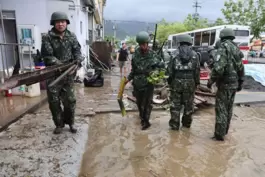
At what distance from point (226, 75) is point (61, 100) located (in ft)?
9.01

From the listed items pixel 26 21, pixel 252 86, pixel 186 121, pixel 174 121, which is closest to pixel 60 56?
pixel 174 121

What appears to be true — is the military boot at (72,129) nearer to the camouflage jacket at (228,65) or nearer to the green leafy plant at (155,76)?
the green leafy plant at (155,76)

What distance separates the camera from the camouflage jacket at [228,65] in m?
3.88

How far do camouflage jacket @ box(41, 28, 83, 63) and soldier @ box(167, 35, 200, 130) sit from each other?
1.70 metres

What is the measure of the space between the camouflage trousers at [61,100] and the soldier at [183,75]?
1.80 metres

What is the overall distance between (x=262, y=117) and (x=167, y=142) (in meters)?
3.07

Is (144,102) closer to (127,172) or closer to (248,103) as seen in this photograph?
(127,172)

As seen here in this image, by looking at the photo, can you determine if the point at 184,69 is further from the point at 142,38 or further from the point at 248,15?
the point at 248,15

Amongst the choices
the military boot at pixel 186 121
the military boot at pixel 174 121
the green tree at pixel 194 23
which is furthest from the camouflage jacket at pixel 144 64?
the green tree at pixel 194 23

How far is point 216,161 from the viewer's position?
341 cm

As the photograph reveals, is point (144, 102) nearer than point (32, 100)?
Yes

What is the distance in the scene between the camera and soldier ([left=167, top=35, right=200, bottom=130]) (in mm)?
4234

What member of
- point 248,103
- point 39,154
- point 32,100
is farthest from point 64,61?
point 248,103

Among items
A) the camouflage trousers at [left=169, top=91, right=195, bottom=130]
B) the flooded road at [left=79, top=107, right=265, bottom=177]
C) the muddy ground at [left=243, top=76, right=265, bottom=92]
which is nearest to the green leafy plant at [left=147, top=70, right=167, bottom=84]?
the camouflage trousers at [left=169, top=91, right=195, bottom=130]
